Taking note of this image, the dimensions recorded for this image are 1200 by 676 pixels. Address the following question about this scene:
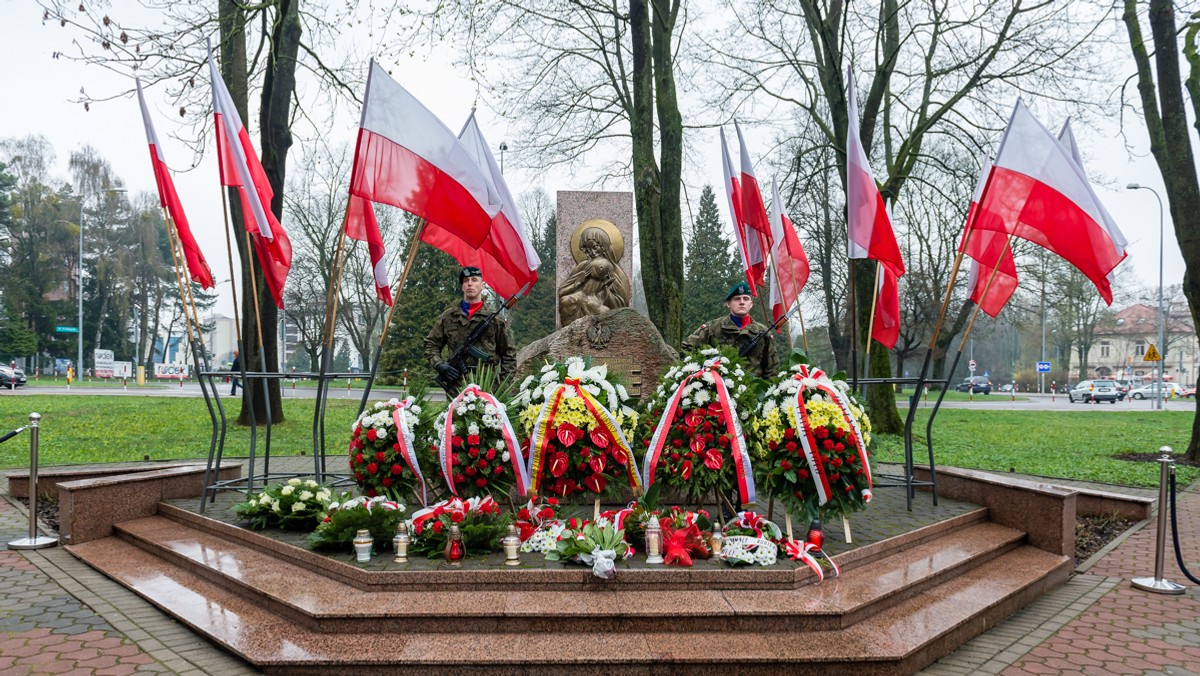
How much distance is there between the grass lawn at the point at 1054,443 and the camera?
1185 cm

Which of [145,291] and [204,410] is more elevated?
[145,291]

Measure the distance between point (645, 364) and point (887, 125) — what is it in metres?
14.5

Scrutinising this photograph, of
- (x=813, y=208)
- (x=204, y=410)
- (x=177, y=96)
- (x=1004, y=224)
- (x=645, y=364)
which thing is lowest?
(x=204, y=410)

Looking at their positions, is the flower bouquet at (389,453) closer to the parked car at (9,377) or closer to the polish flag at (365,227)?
the polish flag at (365,227)

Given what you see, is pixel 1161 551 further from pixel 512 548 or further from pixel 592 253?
pixel 592 253

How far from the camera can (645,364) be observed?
793cm

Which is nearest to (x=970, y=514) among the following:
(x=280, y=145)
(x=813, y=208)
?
(x=280, y=145)

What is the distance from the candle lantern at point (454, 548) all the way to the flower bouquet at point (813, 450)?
2.21 m

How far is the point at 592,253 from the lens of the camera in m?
9.01

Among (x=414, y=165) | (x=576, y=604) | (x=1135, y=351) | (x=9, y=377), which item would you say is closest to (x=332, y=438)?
(x=414, y=165)

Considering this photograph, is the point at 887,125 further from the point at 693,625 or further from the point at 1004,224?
the point at 693,625

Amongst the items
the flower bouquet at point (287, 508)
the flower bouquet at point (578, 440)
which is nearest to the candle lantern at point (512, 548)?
the flower bouquet at point (578, 440)

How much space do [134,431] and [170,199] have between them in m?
10.6

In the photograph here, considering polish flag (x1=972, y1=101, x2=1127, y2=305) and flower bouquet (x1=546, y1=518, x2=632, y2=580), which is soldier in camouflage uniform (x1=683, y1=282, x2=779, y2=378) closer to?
polish flag (x1=972, y1=101, x2=1127, y2=305)
